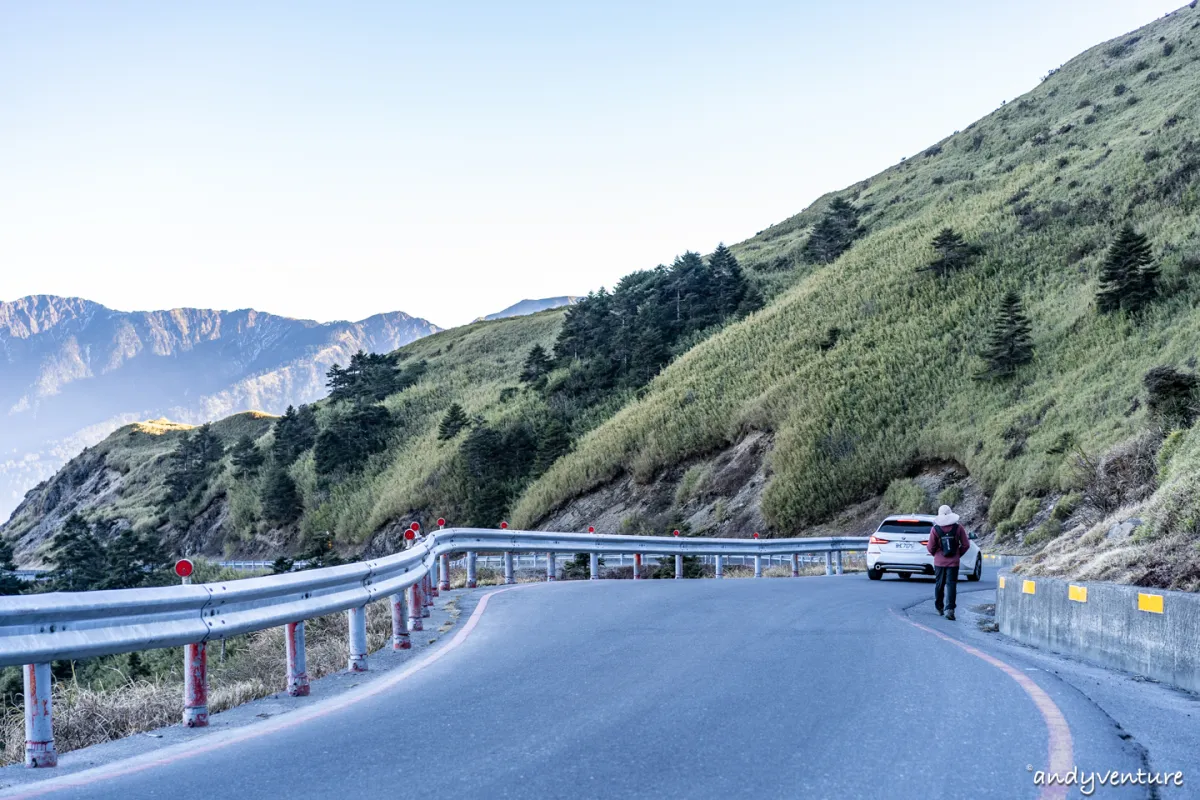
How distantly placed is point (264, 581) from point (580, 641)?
12.2 ft

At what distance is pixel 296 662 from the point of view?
8.42 metres

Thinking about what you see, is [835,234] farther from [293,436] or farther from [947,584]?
[947,584]

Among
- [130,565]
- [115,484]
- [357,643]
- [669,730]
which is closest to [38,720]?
[669,730]

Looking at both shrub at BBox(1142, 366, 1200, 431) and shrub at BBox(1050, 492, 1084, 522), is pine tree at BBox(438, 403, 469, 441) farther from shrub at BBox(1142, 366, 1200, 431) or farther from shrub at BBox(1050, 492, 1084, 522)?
shrub at BBox(1142, 366, 1200, 431)

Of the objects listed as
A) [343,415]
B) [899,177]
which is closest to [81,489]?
[343,415]

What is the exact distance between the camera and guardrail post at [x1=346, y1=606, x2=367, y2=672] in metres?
9.47

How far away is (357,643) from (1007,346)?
3315 cm

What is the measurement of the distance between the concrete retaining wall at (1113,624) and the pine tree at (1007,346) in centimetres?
2736

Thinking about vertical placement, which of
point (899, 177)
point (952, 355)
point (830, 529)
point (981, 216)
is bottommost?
point (830, 529)

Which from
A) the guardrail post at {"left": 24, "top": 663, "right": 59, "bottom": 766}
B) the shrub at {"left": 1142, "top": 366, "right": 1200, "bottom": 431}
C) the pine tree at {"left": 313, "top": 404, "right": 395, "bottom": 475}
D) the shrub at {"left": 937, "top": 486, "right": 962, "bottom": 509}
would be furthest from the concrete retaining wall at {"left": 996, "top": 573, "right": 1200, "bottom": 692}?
the pine tree at {"left": 313, "top": 404, "right": 395, "bottom": 475}

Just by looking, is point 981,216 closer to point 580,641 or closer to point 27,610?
point 580,641

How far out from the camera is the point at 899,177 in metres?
87.6

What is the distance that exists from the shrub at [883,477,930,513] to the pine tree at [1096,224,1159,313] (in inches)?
352

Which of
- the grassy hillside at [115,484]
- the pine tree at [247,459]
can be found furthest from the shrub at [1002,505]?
the grassy hillside at [115,484]
